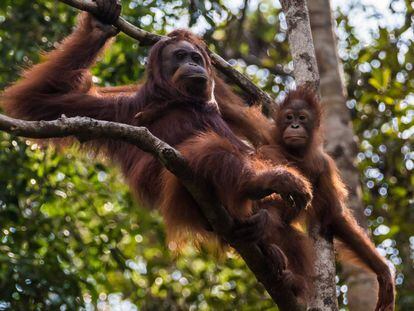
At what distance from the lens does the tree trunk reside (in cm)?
534

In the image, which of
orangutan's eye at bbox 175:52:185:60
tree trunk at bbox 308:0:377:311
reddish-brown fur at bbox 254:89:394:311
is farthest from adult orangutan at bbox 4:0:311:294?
tree trunk at bbox 308:0:377:311

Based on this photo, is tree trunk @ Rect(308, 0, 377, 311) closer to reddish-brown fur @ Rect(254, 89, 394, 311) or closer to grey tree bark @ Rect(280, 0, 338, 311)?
reddish-brown fur @ Rect(254, 89, 394, 311)

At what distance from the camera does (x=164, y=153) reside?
338cm

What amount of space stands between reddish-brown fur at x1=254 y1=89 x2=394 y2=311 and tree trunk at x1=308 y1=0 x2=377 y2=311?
1.92 ft

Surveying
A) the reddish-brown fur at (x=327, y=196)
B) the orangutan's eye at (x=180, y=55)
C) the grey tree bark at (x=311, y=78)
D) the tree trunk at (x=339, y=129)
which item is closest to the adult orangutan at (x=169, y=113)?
the orangutan's eye at (x=180, y=55)

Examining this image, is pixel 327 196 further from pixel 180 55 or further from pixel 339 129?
pixel 180 55

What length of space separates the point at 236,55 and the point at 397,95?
209cm

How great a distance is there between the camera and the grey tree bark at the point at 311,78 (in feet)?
13.5

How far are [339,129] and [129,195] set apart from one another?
2008 mm

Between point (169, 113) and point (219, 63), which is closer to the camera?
point (169, 113)

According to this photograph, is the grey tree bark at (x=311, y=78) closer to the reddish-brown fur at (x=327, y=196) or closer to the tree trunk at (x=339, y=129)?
the reddish-brown fur at (x=327, y=196)

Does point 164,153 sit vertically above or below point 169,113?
above

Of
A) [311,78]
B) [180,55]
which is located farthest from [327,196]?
[180,55]

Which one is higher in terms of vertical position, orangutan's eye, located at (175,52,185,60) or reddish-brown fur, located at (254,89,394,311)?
orangutan's eye, located at (175,52,185,60)
